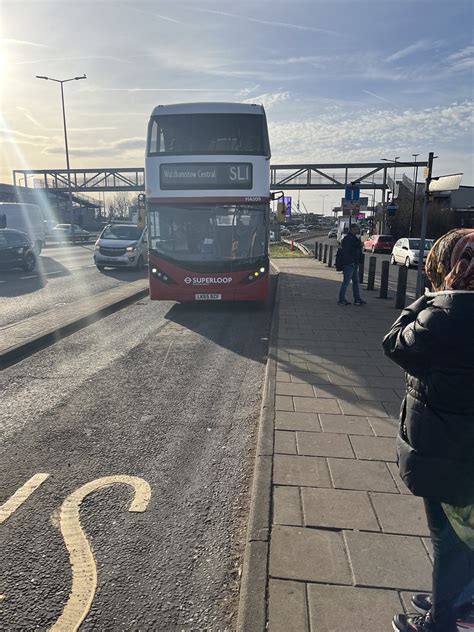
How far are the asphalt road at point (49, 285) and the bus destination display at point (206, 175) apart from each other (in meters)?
3.99

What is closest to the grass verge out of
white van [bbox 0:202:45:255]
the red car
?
the red car

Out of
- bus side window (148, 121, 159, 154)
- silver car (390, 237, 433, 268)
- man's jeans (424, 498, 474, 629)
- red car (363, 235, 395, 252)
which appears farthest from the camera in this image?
red car (363, 235, 395, 252)

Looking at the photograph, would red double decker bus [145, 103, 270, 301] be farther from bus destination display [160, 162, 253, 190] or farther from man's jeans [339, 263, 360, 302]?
man's jeans [339, 263, 360, 302]

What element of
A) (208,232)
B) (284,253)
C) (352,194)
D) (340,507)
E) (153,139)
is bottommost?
(284,253)

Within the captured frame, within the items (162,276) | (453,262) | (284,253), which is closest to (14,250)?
(162,276)

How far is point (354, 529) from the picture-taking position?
2912mm

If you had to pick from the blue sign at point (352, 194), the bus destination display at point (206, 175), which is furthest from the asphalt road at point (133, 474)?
the blue sign at point (352, 194)

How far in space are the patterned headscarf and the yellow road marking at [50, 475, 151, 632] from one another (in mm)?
2337

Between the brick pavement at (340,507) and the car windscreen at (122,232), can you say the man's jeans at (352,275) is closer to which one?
the brick pavement at (340,507)

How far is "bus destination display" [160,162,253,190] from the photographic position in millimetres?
9609

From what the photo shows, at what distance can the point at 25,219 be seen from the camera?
23812 mm

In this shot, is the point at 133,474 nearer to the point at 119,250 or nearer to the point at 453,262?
the point at 453,262

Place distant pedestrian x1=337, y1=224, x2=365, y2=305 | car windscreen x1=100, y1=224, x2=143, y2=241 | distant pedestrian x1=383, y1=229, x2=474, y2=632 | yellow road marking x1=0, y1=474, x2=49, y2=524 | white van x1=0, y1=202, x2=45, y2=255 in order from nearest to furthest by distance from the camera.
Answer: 1. distant pedestrian x1=383, y1=229, x2=474, y2=632
2. yellow road marking x1=0, y1=474, x2=49, y2=524
3. distant pedestrian x1=337, y1=224, x2=365, y2=305
4. car windscreen x1=100, y1=224, x2=143, y2=241
5. white van x1=0, y1=202, x2=45, y2=255

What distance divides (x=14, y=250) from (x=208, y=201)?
33.9ft
